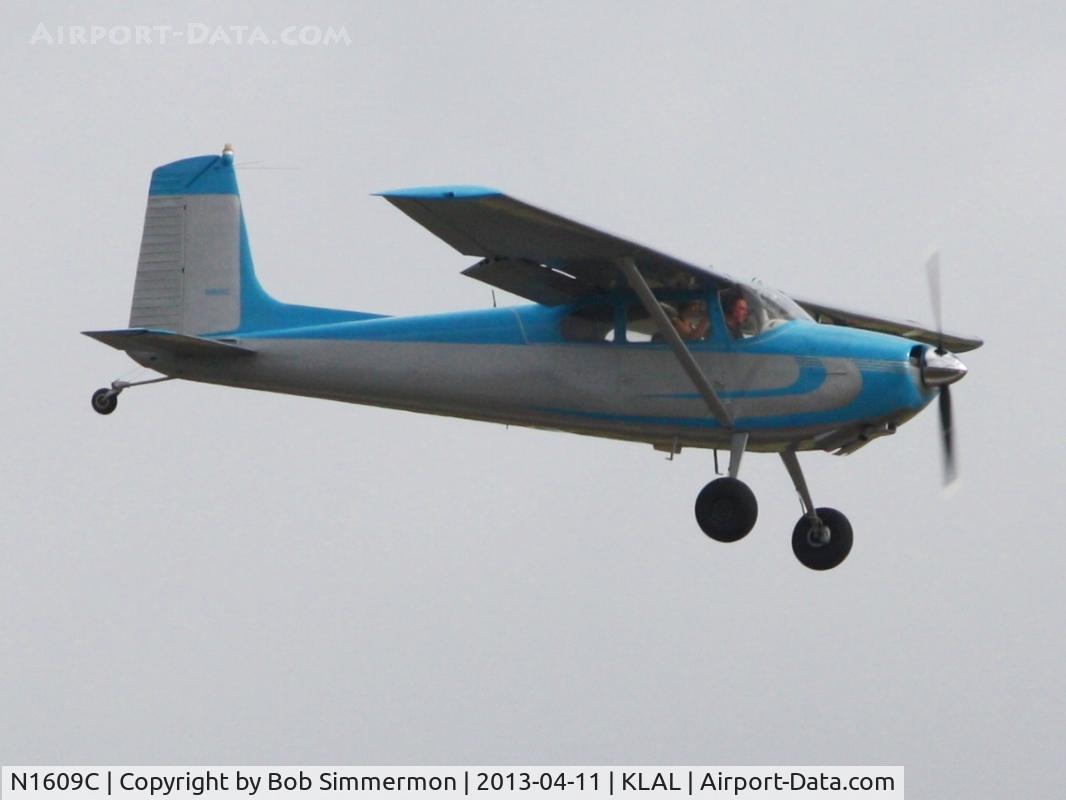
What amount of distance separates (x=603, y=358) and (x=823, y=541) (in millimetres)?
2616

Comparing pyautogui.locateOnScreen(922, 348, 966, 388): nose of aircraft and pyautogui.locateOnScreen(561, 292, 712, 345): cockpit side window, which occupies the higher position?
pyautogui.locateOnScreen(561, 292, 712, 345): cockpit side window

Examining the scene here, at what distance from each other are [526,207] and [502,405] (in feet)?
9.46

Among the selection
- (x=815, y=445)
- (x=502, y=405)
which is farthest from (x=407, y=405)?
(x=815, y=445)

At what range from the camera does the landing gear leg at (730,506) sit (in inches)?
742

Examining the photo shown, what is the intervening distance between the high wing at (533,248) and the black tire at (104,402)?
382 cm

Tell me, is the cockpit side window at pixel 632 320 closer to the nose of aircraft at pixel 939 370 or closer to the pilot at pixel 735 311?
the pilot at pixel 735 311

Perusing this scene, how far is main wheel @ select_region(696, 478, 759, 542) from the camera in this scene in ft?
61.8

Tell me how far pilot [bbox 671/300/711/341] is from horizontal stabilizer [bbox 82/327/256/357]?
4.15m

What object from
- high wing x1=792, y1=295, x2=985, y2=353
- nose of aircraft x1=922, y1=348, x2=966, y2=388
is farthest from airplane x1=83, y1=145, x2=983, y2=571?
high wing x1=792, y1=295, x2=985, y2=353

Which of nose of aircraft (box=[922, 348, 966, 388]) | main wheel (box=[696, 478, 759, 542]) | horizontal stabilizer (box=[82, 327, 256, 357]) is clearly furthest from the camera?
horizontal stabilizer (box=[82, 327, 256, 357])

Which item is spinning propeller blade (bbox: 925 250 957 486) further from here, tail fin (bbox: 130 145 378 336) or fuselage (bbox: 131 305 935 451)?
tail fin (bbox: 130 145 378 336)

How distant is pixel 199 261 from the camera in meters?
21.4

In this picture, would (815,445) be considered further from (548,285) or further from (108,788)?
(108,788)

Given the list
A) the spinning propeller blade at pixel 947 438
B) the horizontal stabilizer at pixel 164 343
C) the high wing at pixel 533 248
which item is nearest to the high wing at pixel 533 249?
the high wing at pixel 533 248
